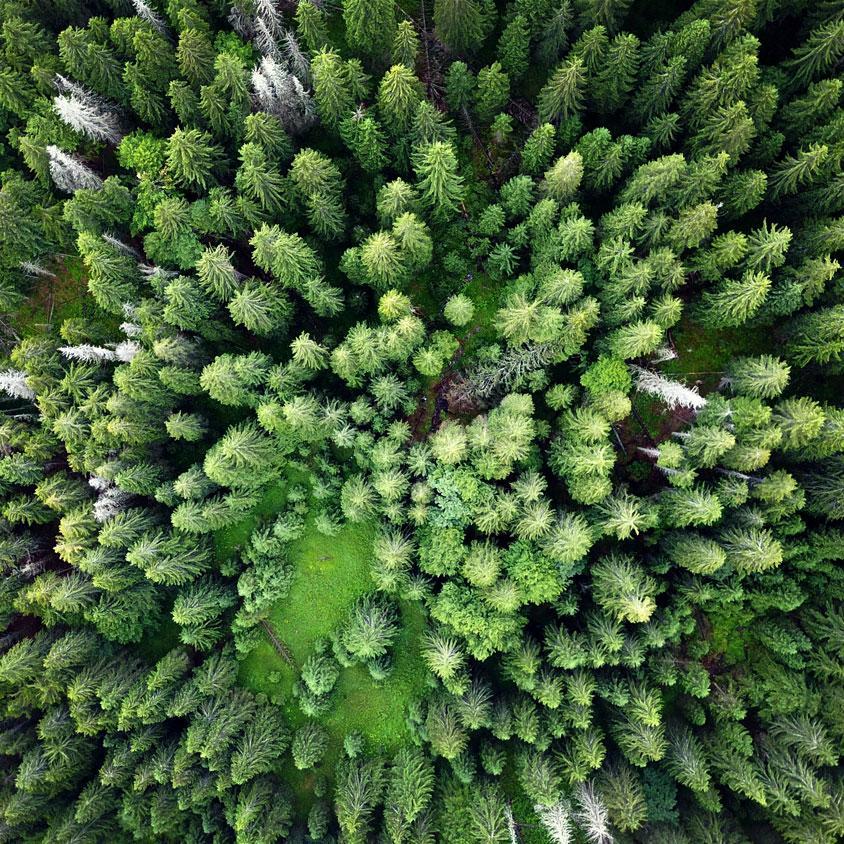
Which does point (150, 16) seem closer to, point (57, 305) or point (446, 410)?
point (57, 305)

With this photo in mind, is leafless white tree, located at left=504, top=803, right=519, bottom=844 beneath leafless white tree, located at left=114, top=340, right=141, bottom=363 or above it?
beneath

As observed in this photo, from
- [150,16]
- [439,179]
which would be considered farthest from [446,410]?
[150,16]

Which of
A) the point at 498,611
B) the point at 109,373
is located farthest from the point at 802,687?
the point at 109,373

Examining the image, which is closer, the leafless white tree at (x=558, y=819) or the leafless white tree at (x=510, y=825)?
the leafless white tree at (x=558, y=819)

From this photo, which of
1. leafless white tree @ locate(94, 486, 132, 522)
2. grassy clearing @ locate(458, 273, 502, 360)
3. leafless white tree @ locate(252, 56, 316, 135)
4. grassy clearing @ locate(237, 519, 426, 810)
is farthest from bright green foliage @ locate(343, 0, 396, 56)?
leafless white tree @ locate(94, 486, 132, 522)

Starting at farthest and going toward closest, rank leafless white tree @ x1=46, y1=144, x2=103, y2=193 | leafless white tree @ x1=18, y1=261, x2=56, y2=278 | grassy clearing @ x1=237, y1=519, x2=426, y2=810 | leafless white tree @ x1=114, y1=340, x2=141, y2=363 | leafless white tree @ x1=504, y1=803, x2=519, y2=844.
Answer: grassy clearing @ x1=237, y1=519, x2=426, y2=810
leafless white tree @ x1=18, y1=261, x2=56, y2=278
leafless white tree @ x1=114, y1=340, x2=141, y2=363
leafless white tree @ x1=46, y1=144, x2=103, y2=193
leafless white tree @ x1=504, y1=803, x2=519, y2=844

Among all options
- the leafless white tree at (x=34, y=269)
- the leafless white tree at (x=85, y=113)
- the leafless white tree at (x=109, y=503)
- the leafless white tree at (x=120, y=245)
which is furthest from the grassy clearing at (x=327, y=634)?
the leafless white tree at (x=85, y=113)

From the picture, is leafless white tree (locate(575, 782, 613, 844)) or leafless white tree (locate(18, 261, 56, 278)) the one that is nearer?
leafless white tree (locate(575, 782, 613, 844))

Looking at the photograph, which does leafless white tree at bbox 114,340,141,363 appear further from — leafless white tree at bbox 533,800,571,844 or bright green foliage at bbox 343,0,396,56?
leafless white tree at bbox 533,800,571,844

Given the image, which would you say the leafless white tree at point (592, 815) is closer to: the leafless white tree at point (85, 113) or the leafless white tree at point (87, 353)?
the leafless white tree at point (87, 353)

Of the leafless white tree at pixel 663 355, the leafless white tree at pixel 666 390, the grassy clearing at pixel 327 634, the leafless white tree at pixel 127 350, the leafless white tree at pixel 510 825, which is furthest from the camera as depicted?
the grassy clearing at pixel 327 634
